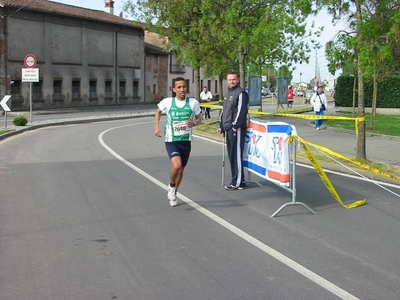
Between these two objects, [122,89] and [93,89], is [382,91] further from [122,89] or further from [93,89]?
[122,89]

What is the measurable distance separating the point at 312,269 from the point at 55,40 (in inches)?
1787

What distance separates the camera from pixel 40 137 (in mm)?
21250

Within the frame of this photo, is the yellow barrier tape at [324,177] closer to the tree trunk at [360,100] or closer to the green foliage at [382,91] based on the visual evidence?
the tree trunk at [360,100]

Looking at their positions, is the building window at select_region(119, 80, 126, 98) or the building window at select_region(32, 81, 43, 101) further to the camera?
the building window at select_region(119, 80, 126, 98)

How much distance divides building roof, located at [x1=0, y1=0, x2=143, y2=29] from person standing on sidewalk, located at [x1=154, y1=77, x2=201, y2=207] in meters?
35.4

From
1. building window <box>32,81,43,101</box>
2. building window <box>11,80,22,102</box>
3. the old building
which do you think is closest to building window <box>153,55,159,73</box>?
the old building

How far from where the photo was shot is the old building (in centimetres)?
4434

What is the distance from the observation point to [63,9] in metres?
50.4

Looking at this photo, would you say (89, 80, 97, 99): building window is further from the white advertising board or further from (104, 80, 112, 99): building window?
the white advertising board

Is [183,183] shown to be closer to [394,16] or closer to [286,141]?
[286,141]

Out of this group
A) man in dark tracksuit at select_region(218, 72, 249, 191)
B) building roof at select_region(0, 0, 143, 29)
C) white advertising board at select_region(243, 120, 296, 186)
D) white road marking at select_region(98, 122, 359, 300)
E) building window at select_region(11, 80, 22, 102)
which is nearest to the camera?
white road marking at select_region(98, 122, 359, 300)

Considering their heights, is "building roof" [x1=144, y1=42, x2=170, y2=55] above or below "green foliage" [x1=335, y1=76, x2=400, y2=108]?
above

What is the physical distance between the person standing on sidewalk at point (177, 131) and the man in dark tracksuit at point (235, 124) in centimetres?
119

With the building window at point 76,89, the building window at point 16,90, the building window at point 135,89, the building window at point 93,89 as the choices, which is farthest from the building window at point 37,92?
the building window at point 135,89
